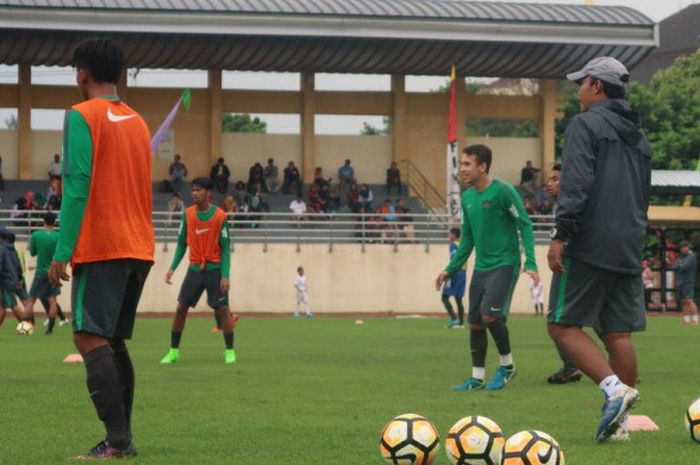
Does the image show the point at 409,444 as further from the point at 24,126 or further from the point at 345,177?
the point at 24,126

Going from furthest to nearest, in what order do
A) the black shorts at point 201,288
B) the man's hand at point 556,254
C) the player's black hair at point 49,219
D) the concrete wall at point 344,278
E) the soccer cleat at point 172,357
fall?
1. the concrete wall at point 344,278
2. the player's black hair at point 49,219
3. the soccer cleat at point 172,357
4. the black shorts at point 201,288
5. the man's hand at point 556,254

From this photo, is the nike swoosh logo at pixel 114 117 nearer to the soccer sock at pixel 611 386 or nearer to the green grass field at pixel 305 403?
the green grass field at pixel 305 403

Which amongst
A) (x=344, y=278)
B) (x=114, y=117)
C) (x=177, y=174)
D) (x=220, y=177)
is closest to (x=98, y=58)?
(x=114, y=117)

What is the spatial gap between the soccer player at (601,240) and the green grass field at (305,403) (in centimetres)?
61

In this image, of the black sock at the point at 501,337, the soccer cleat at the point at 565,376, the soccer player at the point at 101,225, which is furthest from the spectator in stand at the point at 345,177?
the soccer player at the point at 101,225

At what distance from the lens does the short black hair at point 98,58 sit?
794 cm

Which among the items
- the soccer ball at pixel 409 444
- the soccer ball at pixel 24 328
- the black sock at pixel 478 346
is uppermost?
the soccer ball at pixel 409 444

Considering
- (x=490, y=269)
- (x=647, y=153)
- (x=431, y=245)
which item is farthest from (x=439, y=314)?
(x=647, y=153)

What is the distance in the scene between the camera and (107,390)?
7824 millimetres

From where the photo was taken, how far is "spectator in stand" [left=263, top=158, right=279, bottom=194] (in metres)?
51.6

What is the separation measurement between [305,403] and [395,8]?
41329 mm

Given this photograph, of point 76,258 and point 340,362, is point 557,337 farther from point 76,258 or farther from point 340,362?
point 340,362

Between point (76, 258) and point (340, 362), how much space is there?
10.2 m

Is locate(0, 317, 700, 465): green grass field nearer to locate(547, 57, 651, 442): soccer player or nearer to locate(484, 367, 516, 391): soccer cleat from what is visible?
locate(484, 367, 516, 391): soccer cleat
